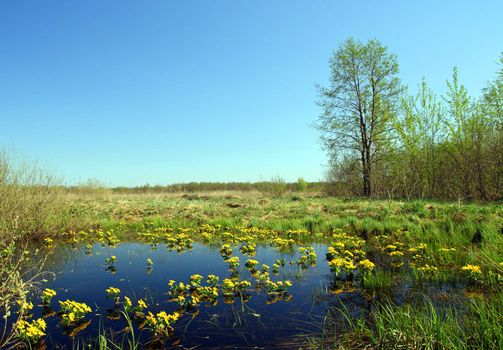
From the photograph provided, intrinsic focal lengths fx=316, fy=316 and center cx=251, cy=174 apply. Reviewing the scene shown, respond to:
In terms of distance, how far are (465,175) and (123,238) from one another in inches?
862

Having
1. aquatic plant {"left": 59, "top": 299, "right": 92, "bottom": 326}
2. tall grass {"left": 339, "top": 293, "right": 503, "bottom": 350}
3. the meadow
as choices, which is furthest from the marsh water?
tall grass {"left": 339, "top": 293, "right": 503, "bottom": 350}

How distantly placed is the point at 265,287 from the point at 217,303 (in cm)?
112

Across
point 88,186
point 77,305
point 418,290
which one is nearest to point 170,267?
point 77,305

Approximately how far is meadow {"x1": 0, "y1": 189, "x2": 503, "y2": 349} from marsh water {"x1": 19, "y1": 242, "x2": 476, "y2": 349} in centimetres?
3

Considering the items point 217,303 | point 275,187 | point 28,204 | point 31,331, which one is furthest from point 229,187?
point 31,331

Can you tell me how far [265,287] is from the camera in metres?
6.00

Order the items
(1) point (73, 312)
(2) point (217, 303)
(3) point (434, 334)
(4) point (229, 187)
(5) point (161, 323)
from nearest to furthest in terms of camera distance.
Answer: (3) point (434, 334) → (5) point (161, 323) → (1) point (73, 312) → (2) point (217, 303) → (4) point (229, 187)

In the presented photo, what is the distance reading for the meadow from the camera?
3846 millimetres

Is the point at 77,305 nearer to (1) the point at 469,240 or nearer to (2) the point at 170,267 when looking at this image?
(2) the point at 170,267

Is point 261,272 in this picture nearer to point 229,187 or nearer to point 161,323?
point 161,323

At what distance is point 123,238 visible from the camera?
11.6 meters

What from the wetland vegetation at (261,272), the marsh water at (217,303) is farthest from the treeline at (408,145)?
the marsh water at (217,303)

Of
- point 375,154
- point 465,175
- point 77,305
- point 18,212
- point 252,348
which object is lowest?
point 252,348

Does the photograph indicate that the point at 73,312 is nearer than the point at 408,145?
Yes
